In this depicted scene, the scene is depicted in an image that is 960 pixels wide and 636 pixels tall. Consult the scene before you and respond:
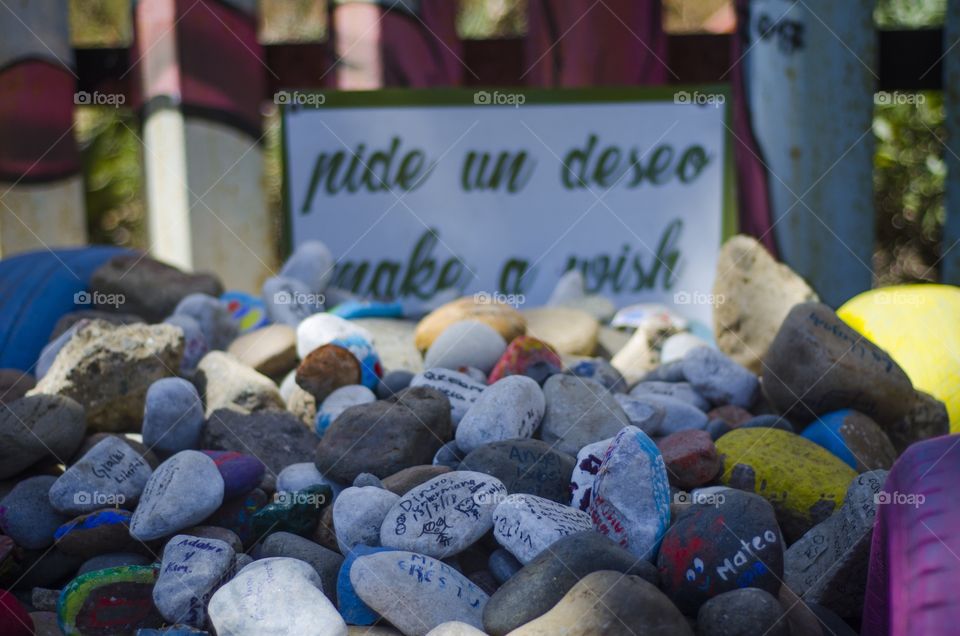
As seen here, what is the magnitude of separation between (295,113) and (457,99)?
2.04 feet

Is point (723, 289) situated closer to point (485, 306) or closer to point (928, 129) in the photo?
point (485, 306)

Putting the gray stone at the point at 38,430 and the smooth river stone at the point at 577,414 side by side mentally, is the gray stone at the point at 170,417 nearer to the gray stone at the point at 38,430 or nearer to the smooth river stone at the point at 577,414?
the gray stone at the point at 38,430

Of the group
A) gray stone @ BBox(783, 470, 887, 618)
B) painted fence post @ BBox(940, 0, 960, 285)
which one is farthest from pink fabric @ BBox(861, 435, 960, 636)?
painted fence post @ BBox(940, 0, 960, 285)

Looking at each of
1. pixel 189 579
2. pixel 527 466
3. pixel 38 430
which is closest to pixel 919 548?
pixel 527 466

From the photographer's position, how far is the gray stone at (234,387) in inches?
95.7

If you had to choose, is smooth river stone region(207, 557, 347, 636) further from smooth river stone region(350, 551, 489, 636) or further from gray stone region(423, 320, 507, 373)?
gray stone region(423, 320, 507, 373)

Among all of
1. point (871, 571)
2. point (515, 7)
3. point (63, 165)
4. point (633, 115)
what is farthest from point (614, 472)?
point (515, 7)

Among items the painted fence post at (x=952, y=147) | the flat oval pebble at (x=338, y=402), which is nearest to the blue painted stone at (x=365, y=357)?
the flat oval pebble at (x=338, y=402)

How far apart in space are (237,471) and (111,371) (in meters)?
0.57

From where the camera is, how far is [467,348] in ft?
8.40

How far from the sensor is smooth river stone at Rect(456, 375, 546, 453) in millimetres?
2098

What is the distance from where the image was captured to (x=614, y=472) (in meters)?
1.76

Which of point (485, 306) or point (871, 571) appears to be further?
point (485, 306)

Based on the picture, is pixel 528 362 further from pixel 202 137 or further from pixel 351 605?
pixel 202 137
